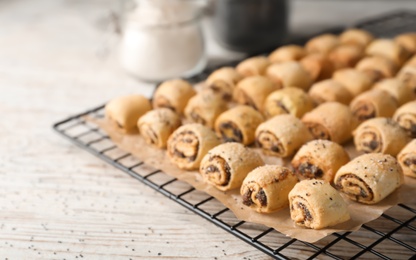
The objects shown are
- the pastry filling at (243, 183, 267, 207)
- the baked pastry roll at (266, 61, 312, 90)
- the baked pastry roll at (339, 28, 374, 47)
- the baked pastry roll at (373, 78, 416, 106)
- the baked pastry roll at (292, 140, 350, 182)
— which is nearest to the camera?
the pastry filling at (243, 183, 267, 207)

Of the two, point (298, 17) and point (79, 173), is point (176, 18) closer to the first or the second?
point (79, 173)

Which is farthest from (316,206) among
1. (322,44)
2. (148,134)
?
(322,44)

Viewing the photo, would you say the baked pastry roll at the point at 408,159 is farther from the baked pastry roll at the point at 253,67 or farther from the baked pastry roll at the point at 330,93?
the baked pastry roll at the point at 253,67

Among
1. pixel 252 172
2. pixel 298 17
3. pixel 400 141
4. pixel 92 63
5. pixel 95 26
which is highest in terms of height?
pixel 298 17

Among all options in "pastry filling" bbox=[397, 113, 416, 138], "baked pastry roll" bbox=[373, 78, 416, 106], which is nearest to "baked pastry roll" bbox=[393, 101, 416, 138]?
"pastry filling" bbox=[397, 113, 416, 138]

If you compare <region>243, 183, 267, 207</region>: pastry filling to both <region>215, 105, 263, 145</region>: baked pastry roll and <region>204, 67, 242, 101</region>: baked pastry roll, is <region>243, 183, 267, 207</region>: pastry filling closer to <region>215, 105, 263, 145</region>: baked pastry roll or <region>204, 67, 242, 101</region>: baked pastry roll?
<region>215, 105, 263, 145</region>: baked pastry roll

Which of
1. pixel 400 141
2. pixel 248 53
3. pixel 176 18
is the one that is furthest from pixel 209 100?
pixel 248 53
